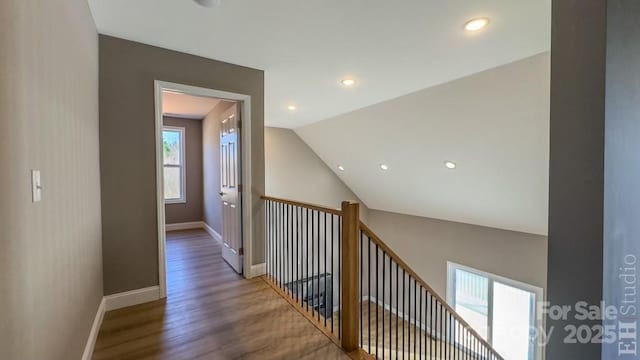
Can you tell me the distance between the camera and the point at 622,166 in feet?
3.95

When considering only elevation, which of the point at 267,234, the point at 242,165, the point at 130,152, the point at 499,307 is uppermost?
the point at 130,152

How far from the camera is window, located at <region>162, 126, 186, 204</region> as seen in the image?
18.9ft

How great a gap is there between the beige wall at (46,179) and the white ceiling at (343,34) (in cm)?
51

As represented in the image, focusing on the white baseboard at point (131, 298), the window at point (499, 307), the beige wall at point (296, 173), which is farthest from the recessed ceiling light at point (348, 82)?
the window at point (499, 307)

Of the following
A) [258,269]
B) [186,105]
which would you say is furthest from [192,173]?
[258,269]

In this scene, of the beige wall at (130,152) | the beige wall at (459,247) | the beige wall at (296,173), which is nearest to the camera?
the beige wall at (130,152)

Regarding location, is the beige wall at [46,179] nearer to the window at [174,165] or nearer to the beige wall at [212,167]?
the beige wall at [212,167]

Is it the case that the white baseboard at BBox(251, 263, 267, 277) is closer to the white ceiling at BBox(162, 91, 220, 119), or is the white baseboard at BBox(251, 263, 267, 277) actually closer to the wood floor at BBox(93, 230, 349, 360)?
the wood floor at BBox(93, 230, 349, 360)

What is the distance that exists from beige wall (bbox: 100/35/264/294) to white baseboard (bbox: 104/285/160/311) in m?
0.05

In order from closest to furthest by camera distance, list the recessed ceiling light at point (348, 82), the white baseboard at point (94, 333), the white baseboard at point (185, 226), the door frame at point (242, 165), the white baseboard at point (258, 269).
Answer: the white baseboard at point (94, 333) < the door frame at point (242, 165) < the white baseboard at point (258, 269) < the recessed ceiling light at point (348, 82) < the white baseboard at point (185, 226)

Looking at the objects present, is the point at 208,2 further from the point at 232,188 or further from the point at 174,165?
the point at 174,165

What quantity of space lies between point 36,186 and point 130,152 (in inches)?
60.7

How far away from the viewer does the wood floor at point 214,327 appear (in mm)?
1939

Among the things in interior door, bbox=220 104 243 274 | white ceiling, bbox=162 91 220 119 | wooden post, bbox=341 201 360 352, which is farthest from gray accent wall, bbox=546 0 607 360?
white ceiling, bbox=162 91 220 119
